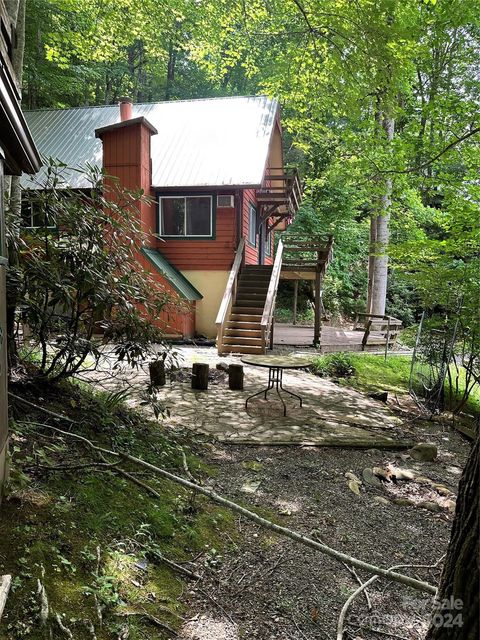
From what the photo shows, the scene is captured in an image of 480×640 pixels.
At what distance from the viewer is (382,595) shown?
2.50 meters

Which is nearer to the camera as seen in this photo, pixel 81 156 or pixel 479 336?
pixel 479 336

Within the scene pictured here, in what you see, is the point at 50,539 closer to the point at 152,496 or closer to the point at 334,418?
the point at 152,496

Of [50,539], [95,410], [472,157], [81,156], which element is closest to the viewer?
[50,539]

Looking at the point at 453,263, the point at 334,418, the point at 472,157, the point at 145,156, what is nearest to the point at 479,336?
the point at 453,263

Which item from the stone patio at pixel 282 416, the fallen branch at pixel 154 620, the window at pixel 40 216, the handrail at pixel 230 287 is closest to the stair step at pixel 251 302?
the handrail at pixel 230 287

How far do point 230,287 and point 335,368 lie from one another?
3634 millimetres

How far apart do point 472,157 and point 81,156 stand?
1167 centimetres

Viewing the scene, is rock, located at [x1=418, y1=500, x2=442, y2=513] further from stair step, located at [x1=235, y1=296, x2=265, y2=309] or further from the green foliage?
stair step, located at [x1=235, y1=296, x2=265, y2=309]

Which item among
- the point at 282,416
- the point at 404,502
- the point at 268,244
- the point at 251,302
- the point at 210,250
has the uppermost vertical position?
the point at 268,244

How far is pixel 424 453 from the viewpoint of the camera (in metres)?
4.73

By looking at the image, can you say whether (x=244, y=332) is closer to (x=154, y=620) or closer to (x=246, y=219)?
(x=246, y=219)

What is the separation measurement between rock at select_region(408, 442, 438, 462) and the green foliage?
3165 mm

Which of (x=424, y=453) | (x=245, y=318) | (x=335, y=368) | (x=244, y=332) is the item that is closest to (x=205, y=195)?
(x=245, y=318)

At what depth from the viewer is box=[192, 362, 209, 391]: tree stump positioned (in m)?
6.64
